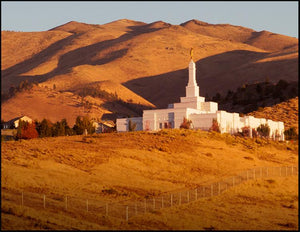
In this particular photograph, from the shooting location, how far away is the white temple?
232ft

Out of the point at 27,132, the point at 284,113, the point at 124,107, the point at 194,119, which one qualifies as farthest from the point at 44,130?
the point at 124,107

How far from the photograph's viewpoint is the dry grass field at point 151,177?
29.1 m

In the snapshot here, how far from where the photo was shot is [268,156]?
49938 millimetres

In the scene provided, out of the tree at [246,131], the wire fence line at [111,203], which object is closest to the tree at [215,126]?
the tree at [246,131]

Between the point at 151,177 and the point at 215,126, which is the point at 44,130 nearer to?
the point at 215,126

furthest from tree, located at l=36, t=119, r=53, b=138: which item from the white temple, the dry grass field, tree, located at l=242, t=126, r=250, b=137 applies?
tree, located at l=242, t=126, r=250, b=137

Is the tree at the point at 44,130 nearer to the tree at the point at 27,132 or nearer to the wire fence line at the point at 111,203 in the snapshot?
the tree at the point at 27,132

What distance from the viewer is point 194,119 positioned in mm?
71250

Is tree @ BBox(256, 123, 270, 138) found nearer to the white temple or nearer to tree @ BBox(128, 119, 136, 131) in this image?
the white temple

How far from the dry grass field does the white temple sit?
11.9 metres

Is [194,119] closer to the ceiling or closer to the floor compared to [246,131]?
closer to the ceiling

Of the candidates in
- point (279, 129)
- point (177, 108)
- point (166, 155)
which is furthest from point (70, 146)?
point (279, 129)

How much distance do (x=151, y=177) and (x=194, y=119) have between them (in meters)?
30.4

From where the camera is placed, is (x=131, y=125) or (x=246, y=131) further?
(x=131, y=125)
